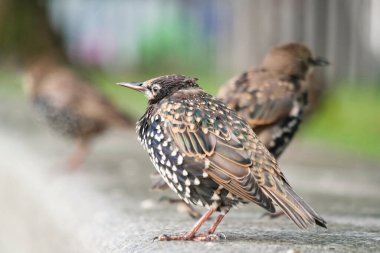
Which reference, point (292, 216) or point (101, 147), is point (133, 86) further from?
point (101, 147)

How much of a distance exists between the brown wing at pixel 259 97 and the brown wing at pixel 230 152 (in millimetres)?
1204

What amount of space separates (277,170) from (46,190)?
3646mm

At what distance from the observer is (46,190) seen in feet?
27.7

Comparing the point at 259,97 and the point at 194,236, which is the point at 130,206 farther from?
the point at 194,236

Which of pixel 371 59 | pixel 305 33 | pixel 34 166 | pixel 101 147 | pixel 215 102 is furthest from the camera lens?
pixel 305 33

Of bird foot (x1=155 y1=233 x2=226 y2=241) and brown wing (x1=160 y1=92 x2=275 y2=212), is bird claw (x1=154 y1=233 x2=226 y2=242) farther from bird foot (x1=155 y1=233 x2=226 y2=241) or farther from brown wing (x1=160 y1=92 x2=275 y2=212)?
brown wing (x1=160 y1=92 x2=275 y2=212)

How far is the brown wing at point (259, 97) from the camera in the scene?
654 centimetres

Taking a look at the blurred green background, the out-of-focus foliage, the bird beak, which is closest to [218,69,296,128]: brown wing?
the bird beak

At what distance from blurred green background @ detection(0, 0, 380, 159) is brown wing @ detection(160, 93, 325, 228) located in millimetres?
4845

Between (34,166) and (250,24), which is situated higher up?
(250,24)

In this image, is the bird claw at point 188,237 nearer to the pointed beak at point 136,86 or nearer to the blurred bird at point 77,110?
the pointed beak at point 136,86

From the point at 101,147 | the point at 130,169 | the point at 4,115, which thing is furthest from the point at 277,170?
the point at 4,115

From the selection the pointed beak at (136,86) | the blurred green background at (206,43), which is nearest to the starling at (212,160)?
the pointed beak at (136,86)

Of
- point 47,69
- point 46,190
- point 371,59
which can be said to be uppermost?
point 371,59
